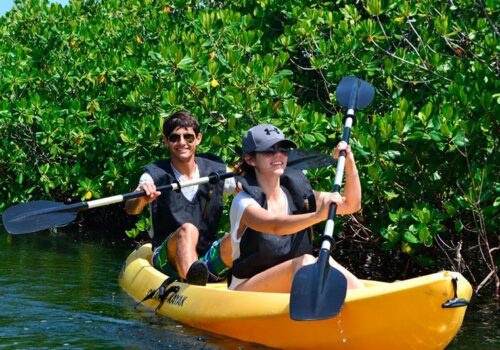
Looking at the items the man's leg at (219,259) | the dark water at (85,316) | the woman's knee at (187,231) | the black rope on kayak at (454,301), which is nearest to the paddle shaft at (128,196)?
the woman's knee at (187,231)

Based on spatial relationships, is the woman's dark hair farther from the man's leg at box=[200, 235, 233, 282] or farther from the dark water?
the dark water

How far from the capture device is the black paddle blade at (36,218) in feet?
22.1

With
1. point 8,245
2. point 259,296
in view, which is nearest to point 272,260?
point 259,296

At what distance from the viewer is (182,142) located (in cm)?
681

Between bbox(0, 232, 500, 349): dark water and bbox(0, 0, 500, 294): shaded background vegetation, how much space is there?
83 centimetres

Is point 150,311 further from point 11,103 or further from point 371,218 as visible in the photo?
point 11,103

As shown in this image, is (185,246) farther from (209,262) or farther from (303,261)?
(303,261)

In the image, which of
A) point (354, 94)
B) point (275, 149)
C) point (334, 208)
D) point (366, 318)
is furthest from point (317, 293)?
point (354, 94)

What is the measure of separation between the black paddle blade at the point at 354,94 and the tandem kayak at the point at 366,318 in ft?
4.37

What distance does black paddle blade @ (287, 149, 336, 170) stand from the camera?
20.3ft

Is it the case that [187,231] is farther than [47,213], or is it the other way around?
[47,213]

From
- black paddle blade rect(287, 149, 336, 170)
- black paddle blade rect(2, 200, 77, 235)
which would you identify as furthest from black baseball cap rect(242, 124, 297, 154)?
black paddle blade rect(2, 200, 77, 235)

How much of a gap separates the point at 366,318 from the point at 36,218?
9.25ft

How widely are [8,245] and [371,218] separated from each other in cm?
446
